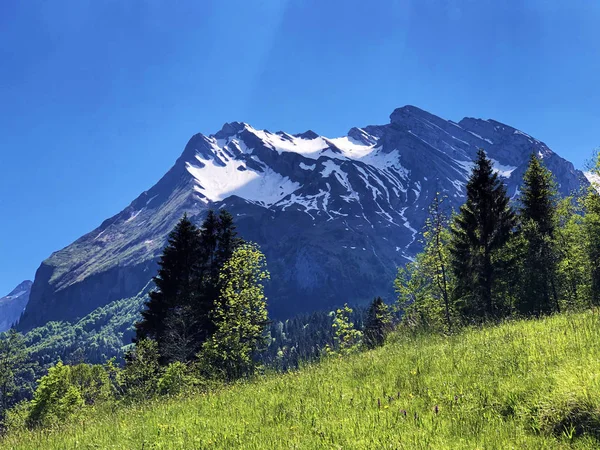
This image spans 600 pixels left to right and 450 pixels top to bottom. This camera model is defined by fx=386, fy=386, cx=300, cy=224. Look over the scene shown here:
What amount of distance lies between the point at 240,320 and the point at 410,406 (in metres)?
16.1

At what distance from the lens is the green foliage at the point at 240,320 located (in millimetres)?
19453

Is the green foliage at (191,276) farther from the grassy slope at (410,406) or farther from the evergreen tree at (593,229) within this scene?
the evergreen tree at (593,229)

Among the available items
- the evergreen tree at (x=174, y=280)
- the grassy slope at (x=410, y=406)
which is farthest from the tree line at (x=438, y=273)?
the grassy slope at (x=410, y=406)

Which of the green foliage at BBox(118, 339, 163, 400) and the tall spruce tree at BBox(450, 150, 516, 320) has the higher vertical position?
the tall spruce tree at BBox(450, 150, 516, 320)

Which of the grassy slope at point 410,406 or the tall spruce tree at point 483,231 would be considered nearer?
the grassy slope at point 410,406

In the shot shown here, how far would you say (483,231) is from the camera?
3541 cm

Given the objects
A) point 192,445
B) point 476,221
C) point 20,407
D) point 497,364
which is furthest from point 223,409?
point 20,407

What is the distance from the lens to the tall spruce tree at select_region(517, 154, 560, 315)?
35031mm

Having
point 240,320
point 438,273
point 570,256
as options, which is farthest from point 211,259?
point 570,256

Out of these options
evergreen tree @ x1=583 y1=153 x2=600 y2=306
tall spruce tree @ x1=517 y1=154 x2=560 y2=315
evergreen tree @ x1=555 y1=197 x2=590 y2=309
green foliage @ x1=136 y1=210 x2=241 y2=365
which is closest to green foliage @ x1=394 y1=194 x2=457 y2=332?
tall spruce tree @ x1=517 y1=154 x2=560 y2=315

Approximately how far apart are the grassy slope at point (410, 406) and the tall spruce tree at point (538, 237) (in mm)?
30151

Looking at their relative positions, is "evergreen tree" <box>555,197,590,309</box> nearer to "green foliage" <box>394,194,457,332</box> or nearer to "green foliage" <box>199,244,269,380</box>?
"green foliage" <box>394,194,457,332</box>

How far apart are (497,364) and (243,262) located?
18.8 m

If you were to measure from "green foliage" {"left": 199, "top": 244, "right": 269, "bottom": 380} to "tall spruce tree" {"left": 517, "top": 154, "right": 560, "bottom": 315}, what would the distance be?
25.8 m
